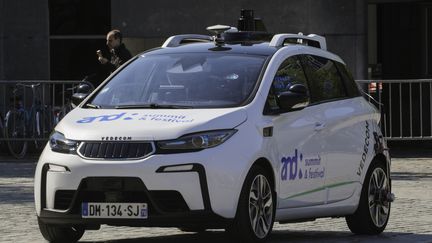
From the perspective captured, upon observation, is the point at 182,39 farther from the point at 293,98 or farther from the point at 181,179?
the point at 181,179

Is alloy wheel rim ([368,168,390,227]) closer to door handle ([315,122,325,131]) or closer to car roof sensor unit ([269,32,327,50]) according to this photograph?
door handle ([315,122,325,131])

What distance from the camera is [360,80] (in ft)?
67.8

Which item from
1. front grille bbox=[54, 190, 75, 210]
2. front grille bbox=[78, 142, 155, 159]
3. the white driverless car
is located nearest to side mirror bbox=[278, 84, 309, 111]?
the white driverless car

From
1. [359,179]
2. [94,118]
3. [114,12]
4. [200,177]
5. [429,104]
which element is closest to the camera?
[200,177]

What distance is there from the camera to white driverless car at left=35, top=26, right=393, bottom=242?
29.1 ft

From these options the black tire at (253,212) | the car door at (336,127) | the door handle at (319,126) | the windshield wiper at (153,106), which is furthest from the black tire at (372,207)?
the windshield wiper at (153,106)

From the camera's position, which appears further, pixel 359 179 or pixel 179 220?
pixel 359 179

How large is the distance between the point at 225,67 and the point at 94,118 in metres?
1.23

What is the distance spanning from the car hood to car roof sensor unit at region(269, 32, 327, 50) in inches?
50.6

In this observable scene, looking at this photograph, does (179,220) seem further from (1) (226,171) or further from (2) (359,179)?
(2) (359,179)

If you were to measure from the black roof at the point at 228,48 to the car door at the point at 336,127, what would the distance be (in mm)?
440

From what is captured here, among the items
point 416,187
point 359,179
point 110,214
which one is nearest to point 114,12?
point 416,187

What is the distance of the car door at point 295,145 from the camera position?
31.8 feet

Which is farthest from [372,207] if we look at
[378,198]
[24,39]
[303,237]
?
[24,39]
